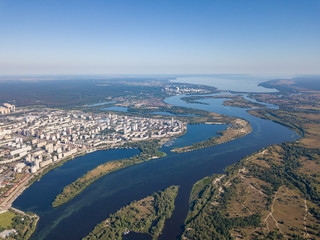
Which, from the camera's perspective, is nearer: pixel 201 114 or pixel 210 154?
pixel 210 154

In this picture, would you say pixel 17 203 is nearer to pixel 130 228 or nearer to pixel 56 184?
pixel 56 184

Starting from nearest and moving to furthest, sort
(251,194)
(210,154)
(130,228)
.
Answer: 1. (130,228)
2. (251,194)
3. (210,154)

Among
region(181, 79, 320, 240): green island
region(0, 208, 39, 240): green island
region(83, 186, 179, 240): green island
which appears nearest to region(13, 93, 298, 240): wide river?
region(0, 208, 39, 240): green island

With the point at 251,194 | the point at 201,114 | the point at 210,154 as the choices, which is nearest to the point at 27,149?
the point at 210,154

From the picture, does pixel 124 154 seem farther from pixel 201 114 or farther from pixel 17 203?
pixel 201 114

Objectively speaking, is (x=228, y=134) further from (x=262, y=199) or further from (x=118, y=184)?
(x=118, y=184)

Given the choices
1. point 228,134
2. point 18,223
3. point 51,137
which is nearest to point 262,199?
point 228,134

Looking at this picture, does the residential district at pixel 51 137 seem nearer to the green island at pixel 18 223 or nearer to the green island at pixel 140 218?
the green island at pixel 18 223

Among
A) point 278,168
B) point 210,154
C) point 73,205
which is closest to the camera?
point 73,205

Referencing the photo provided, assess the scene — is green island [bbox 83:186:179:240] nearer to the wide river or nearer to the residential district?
the wide river
